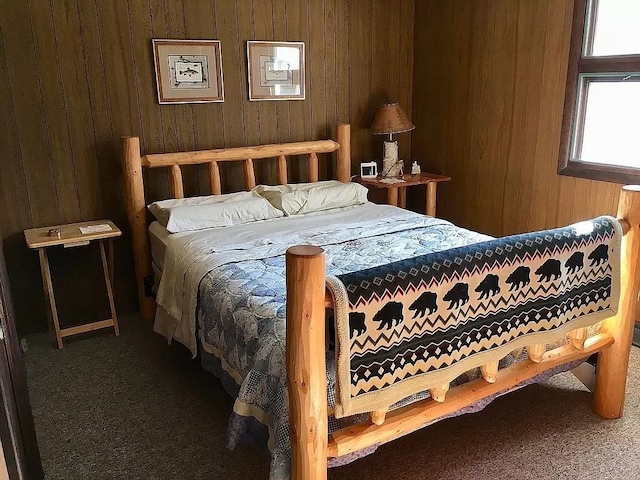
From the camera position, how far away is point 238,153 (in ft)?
11.7

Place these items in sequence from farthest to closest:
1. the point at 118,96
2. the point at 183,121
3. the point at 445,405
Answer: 1. the point at 183,121
2. the point at 118,96
3. the point at 445,405

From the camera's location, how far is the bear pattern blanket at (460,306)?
5.13ft

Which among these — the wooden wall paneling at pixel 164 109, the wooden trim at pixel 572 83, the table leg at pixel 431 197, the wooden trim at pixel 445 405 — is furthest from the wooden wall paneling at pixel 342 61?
the wooden trim at pixel 445 405

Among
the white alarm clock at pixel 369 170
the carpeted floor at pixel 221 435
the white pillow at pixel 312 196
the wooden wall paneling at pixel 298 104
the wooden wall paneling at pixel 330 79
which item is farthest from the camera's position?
the white alarm clock at pixel 369 170

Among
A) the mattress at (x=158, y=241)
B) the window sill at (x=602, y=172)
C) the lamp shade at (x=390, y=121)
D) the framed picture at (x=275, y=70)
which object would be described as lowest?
the mattress at (x=158, y=241)

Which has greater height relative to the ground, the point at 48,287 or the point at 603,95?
the point at 603,95

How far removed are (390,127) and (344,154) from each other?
0.38m

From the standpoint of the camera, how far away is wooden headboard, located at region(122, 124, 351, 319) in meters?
3.24

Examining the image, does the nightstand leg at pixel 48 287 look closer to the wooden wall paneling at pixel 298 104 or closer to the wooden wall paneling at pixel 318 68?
the wooden wall paneling at pixel 298 104

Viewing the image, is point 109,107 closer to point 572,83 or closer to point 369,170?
point 369,170

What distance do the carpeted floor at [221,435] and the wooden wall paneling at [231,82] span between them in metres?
1.43

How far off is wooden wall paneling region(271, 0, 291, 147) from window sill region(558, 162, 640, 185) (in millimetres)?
1810

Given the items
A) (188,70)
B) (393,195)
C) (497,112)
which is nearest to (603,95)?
(497,112)

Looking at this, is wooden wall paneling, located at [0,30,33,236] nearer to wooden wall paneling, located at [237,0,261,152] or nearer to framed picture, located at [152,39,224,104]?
framed picture, located at [152,39,224,104]
